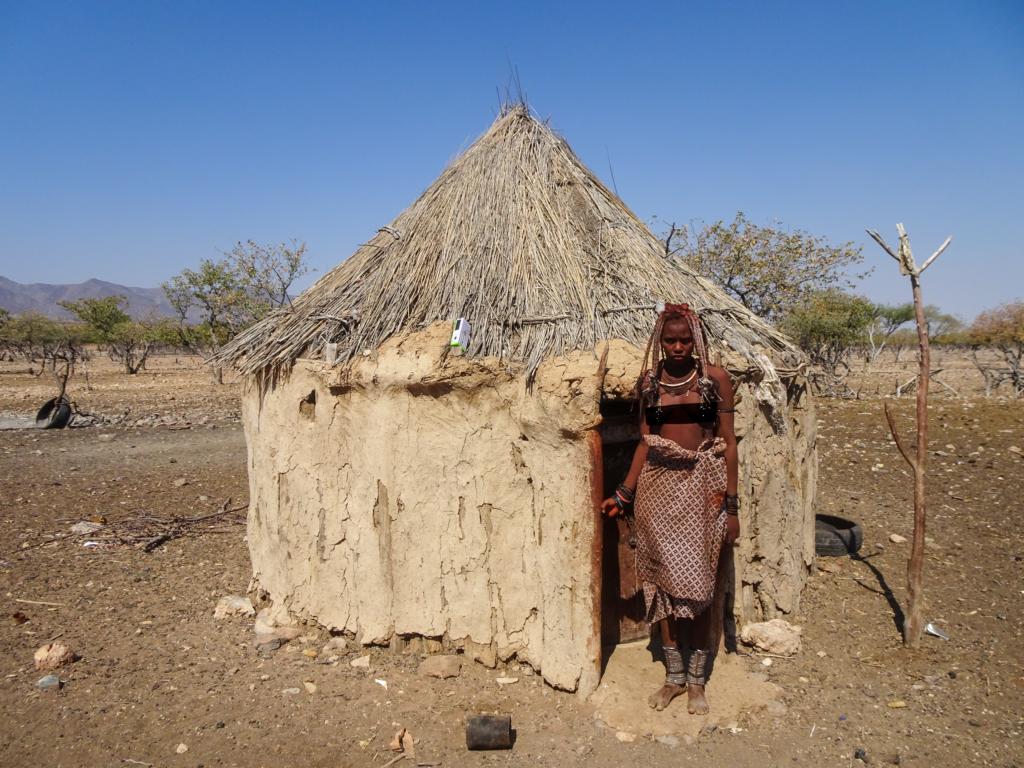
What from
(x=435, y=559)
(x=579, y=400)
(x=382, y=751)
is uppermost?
(x=579, y=400)

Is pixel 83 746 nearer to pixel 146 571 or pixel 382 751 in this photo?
pixel 382 751

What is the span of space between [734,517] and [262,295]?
19938 millimetres

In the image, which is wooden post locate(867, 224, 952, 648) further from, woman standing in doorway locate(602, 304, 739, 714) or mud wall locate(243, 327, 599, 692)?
mud wall locate(243, 327, 599, 692)

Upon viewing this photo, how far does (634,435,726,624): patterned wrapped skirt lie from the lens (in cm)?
320

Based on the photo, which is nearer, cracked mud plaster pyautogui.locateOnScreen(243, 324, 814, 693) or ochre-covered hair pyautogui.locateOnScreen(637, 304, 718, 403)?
ochre-covered hair pyautogui.locateOnScreen(637, 304, 718, 403)

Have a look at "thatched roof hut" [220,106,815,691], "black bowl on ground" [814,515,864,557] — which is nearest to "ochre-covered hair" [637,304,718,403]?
"thatched roof hut" [220,106,815,691]

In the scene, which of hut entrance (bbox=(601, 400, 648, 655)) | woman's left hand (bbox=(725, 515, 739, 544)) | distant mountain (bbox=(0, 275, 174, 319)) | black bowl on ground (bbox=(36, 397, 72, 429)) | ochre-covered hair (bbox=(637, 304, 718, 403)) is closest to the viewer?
ochre-covered hair (bbox=(637, 304, 718, 403))

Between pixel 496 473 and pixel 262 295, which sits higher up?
pixel 262 295

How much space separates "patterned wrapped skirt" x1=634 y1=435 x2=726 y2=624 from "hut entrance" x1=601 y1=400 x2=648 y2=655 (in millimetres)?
849

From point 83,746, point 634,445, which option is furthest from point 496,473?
point 83,746

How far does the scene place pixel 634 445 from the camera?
4.41m

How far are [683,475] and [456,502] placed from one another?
52.5 inches

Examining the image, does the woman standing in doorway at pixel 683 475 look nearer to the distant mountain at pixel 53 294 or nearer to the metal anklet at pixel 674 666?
the metal anklet at pixel 674 666

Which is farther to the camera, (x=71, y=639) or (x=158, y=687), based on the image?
(x=71, y=639)
